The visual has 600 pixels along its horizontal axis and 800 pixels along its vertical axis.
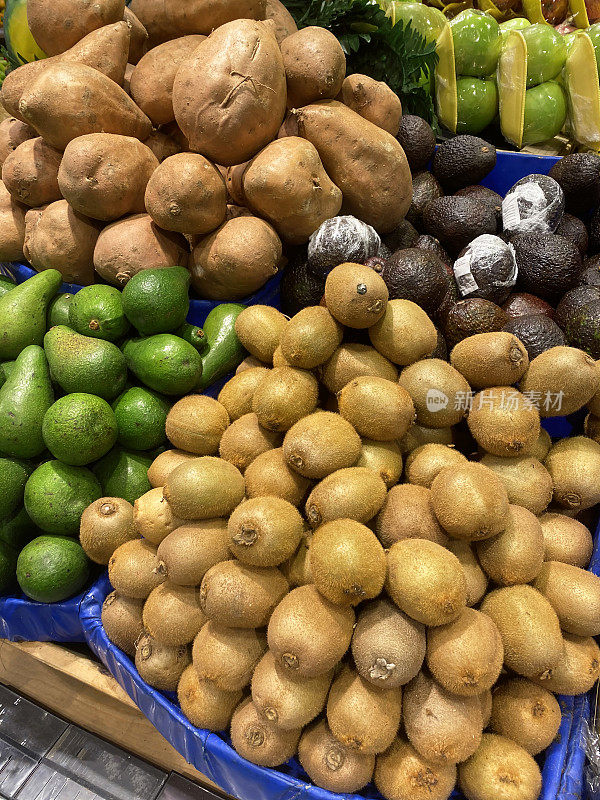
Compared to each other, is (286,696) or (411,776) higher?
(286,696)

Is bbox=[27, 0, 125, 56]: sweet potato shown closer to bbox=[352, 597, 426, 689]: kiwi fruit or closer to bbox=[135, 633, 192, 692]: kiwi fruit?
bbox=[135, 633, 192, 692]: kiwi fruit

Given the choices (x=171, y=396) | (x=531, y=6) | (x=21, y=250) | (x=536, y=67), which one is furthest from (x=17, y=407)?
(x=531, y=6)

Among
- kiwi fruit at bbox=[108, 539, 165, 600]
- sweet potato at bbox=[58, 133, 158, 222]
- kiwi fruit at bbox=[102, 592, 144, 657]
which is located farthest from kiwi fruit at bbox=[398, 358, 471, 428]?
sweet potato at bbox=[58, 133, 158, 222]

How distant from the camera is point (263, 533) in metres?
1.16

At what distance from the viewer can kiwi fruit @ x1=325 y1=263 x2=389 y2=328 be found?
1.41 m

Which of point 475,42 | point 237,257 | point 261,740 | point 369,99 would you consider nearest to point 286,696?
point 261,740

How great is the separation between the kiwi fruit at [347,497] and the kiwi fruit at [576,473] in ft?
1.79

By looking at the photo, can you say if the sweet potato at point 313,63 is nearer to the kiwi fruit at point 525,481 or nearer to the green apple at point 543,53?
the green apple at point 543,53

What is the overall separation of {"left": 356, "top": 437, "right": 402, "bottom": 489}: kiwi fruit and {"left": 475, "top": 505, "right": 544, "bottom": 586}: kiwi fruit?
0.27m

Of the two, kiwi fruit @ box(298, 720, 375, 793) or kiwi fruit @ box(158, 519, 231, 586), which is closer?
kiwi fruit @ box(298, 720, 375, 793)

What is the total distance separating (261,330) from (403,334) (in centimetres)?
46

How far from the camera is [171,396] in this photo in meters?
1.83

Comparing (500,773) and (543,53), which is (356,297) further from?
(543,53)

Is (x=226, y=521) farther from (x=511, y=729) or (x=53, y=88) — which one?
(x=53, y=88)
